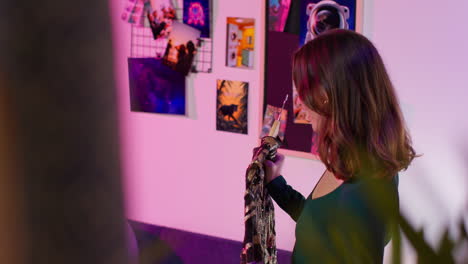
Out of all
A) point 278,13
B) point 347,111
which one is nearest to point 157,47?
point 278,13

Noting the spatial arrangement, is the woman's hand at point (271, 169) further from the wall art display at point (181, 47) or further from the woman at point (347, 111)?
the wall art display at point (181, 47)

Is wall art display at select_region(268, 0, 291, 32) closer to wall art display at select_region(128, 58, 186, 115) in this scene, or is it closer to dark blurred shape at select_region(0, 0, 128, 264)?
wall art display at select_region(128, 58, 186, 115)

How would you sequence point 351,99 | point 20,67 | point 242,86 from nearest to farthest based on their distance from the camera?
1. point 20,67
2. point 351,99
3. point 242,86

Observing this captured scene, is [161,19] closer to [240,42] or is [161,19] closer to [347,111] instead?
[240,42]

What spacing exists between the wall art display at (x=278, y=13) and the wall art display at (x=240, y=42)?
12 cm

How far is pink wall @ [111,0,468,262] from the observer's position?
2.01m

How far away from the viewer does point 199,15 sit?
271cm

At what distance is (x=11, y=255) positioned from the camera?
0.30 m

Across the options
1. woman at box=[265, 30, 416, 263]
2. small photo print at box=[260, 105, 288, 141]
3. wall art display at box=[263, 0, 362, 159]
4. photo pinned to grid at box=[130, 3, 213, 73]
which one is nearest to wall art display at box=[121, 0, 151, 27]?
photo pinned to grid at box=[130, 3, 213, 73]

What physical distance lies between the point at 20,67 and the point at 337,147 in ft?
3.70

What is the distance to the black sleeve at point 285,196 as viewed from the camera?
1620 mm

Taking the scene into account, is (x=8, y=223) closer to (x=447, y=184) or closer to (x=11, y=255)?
(x=11, y=255)

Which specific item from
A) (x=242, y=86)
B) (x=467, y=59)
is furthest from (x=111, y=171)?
(x=242, y=86)

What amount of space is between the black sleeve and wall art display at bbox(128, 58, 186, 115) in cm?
128
